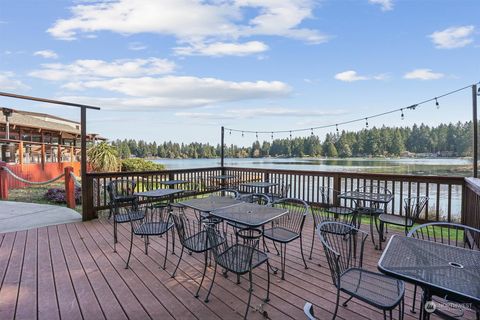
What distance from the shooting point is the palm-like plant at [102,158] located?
42.8ft

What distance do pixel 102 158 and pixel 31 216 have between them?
815 cm

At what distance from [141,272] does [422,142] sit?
13432 mm

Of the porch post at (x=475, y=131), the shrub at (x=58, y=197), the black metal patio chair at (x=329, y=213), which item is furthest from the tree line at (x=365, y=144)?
the porch post at (x=475, y=131)

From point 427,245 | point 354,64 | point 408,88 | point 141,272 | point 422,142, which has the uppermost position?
point 354,64

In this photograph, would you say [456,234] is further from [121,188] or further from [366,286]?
[121,188]

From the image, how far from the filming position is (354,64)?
1111cm

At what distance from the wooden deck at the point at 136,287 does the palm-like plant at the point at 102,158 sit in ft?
31.9

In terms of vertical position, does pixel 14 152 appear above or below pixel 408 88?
below

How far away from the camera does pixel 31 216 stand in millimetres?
5453

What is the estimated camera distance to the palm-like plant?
42.8 ft

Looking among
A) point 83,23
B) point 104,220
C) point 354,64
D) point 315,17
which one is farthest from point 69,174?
point 354,64

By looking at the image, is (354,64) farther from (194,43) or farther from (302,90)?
(194,43)

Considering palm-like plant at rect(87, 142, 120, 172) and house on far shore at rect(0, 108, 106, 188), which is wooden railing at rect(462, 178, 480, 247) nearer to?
house on far shore at rect(0, 108, 106, 188)

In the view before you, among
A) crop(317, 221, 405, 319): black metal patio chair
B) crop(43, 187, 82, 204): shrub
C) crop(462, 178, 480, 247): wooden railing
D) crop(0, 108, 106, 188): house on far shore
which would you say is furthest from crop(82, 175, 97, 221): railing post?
crop(462, 178, 480, 247): wooden railing
